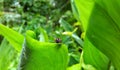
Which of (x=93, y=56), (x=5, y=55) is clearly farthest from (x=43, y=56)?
(x=5, y=55)

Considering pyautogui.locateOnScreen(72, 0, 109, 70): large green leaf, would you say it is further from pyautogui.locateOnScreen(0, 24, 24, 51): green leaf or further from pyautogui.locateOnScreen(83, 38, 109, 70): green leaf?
pyautogui.locateOnScreen(0, 24, 24, 51): green leaf

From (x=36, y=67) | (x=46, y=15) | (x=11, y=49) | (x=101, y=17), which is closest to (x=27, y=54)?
(x=36, y=67)

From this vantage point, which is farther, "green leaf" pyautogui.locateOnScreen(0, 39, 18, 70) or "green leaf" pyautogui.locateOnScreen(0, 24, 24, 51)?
"green leaf" pyautogui.locateOnScreen(0, 39, 18, 70)

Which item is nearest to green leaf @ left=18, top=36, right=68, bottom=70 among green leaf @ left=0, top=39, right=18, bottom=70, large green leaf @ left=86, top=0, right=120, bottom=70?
large green leaf @ left=86, top=0, right=120, bottom=70

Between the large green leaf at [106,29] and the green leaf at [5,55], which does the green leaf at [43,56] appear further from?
the green leaf at [5,55]

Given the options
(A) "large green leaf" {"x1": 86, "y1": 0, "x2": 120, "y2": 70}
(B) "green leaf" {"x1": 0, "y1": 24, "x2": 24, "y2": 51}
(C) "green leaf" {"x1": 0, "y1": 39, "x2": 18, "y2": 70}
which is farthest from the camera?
(C) "green leaf" {"x1": 0, "y1": 39, "x2": 18, "y2": 70}

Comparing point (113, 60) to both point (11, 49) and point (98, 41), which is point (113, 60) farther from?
point (11, 49)

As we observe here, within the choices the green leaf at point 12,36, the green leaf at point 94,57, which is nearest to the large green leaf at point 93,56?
the green leaf at point 94,57
